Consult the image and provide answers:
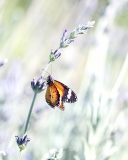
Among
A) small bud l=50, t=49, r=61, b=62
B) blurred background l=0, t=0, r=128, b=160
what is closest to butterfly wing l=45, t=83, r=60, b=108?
small bud l=50, t=49, r=61, b=62

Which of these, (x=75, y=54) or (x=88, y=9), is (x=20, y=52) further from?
(x=88, y=9)

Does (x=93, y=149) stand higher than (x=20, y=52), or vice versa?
(x=20, y=52)

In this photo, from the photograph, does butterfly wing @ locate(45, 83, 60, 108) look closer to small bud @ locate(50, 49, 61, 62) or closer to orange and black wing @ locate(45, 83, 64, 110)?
orange and black wing @ locate(45, 83, 64, 110)

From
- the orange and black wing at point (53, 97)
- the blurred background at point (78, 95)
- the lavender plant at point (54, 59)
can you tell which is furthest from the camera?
the blurred background at point (78, 95)

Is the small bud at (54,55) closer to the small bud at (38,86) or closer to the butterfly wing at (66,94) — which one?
the small bud at (38,86)

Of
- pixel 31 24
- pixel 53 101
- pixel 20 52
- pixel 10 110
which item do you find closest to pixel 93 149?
pixel 10 110

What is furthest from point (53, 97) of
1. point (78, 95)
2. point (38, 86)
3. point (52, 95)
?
point (78, 95)

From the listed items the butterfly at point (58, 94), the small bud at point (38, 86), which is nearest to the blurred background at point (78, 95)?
the butterfly at point (58, 94)
